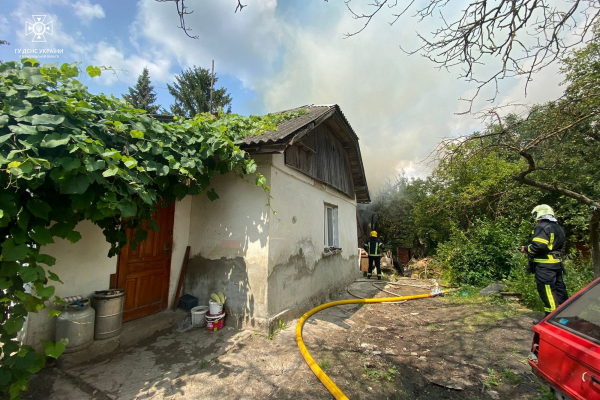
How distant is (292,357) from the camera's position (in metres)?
3.61

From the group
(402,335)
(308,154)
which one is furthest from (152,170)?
(402,335)

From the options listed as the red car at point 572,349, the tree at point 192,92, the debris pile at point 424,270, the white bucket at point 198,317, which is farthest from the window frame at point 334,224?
the tree at point 192,92

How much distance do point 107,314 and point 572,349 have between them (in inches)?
195

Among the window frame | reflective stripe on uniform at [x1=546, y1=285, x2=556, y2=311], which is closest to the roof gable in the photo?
the window frame

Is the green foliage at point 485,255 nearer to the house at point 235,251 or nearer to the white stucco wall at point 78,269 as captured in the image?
the house at point 235,251

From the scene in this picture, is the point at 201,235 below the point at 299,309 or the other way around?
the other way around

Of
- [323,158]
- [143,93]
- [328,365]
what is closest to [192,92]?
[143,93]

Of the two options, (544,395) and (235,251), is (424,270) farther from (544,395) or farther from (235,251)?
(235,251)

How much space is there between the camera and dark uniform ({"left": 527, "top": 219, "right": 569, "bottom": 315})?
4094 millimetres

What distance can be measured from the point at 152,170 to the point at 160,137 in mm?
556

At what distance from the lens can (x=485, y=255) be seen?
8.11m

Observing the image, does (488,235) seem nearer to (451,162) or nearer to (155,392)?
(451,162)

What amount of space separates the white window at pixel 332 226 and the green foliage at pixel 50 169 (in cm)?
511

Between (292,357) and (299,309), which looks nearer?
(292,357)
